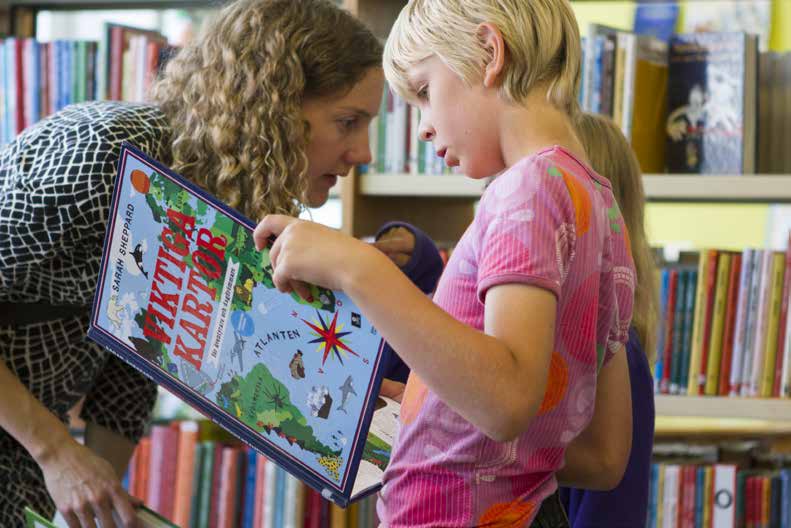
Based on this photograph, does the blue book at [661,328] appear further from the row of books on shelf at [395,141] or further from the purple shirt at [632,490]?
the purple shirt at [632,490]

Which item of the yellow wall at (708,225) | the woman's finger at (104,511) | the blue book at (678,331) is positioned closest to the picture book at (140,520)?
the woman's finger at (104,511)

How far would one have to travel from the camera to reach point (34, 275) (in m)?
1.12

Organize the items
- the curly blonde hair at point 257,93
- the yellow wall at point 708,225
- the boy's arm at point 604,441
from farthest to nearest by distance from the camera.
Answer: the yellow wall at point 708,225 → the curly blonde hair at point 257,93 → the boy's arm at point 604,441

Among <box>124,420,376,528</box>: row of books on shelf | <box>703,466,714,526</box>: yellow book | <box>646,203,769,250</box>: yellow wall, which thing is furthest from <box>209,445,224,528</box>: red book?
<box>646,203,769,250</box>: yellow wall

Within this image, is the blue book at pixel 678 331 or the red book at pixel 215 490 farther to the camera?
the red book at pixel 215 490

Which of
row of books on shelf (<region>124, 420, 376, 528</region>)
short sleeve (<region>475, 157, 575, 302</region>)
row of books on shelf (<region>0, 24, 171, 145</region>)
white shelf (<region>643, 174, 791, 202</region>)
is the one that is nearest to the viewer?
short sleeve (<region>475, 157, 575, 302</region>)

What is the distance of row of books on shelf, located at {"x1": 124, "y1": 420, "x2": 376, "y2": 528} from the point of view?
6.41 ft

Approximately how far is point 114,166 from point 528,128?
1.73ft

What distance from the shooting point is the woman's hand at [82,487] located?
106 cm

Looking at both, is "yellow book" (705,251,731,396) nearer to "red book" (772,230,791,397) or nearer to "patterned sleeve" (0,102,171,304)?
"red book" (772,230,791,397)

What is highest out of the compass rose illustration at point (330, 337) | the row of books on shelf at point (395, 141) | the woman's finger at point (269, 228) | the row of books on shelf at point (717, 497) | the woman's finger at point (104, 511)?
the row of books on shelf at point (395, 141)

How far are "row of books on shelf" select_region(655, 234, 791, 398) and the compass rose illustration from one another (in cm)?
115

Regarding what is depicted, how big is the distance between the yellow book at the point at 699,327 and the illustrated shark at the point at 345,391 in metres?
1.16

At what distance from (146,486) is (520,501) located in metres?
1.48
